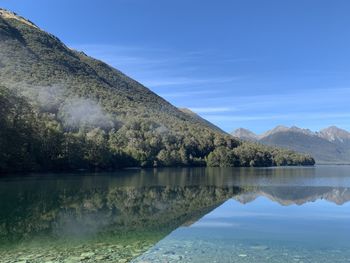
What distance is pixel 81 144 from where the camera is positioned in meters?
115

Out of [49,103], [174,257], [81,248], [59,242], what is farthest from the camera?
[49,103]

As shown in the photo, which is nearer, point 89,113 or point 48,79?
point 89,113

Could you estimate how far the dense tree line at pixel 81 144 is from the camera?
84250 mm

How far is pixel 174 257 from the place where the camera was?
64.1 feet

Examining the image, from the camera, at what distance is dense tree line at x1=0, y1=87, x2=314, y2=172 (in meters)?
84.2

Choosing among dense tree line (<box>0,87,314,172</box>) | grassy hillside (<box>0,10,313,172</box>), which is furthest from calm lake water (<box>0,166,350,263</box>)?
grassy hillside (<box>0,10,313,172</box>)

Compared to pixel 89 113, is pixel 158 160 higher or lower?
lower

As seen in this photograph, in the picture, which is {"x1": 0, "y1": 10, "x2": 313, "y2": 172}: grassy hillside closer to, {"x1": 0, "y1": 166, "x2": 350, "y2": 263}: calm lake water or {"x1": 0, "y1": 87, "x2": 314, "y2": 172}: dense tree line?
{"x1": 0, "y1": 87, "x2": 314, "y2": 172}: dense tree line

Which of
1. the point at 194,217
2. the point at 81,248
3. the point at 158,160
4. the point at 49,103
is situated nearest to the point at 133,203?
the point at 194,217

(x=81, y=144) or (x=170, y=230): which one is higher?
(x=81, y=144)

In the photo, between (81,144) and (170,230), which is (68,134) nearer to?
(81,144)

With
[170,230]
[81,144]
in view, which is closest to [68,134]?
[81,144]

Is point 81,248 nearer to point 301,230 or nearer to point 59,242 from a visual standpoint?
point 59,242

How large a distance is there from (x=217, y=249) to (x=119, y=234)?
6.29 meters
